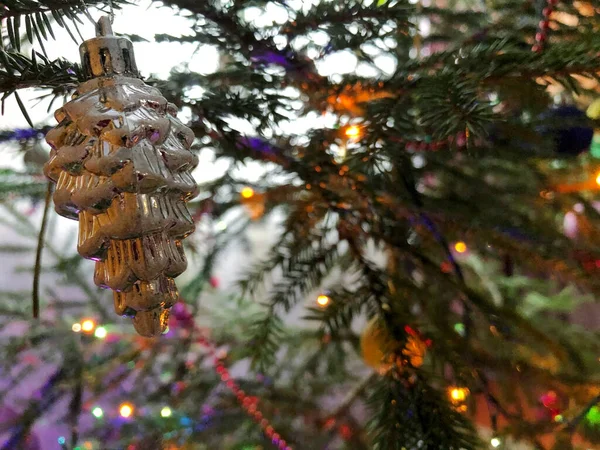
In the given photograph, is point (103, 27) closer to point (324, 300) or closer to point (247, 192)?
point (324, 300)

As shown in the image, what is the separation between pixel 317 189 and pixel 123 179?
204mm

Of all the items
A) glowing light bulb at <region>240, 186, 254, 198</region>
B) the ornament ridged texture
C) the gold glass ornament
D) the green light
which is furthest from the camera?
glowing light bulb at <region>240, 186, 254, 198</region>

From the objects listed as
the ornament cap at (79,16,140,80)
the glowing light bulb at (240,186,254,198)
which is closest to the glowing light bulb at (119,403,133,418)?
the glowing light bulb at (240,186,254,198)

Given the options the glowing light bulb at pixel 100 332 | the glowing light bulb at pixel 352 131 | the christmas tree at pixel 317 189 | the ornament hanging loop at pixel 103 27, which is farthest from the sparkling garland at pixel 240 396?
the ornament hanging loop at pixel 103 27

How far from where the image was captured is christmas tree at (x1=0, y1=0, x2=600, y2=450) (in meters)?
0.25

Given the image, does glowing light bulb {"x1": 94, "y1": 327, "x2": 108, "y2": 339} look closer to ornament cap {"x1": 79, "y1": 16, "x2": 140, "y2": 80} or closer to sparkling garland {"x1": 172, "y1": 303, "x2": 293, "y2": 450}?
sparkling garland {"x1": 172, "y1": 303, "x2": 293, "y2": 450}

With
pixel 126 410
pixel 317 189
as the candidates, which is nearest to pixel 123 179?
pixel 317 189

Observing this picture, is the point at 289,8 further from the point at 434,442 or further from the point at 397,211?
the point at 434,442

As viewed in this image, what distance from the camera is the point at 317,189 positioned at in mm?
406

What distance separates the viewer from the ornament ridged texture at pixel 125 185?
0.76 ft

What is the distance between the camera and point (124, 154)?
0.23m

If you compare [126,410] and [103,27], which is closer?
[103,27]

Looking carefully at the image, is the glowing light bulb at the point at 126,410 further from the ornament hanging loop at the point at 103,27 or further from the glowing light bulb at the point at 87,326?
the ornament hanging loop at the point at 103,27

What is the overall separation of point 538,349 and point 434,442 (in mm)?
434
